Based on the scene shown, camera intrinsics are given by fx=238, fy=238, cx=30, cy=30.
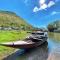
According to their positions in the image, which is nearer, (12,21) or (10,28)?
(12,21)

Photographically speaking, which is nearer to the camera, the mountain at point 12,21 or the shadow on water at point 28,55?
the shadow on water at point 28,55

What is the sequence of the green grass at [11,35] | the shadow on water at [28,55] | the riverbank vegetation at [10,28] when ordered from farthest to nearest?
the green grass at [11,35]
the riverbank vegetation at [10,28]
the shadow on water at [28,55]

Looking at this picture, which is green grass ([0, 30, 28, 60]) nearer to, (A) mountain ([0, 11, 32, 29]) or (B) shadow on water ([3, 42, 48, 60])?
(B) shadow on water ([3, 42, 48, 60])

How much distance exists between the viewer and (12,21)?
317 inches

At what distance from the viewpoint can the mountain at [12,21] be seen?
7.85m

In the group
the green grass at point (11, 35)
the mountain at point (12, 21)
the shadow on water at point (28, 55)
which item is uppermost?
the mountain at point (12, 21)

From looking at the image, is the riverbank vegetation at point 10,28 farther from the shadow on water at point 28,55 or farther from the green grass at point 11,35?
the shadow on water at point 28,55

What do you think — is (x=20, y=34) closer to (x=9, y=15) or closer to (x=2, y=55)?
(x=9, y=15)

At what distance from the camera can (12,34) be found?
29.6 ft

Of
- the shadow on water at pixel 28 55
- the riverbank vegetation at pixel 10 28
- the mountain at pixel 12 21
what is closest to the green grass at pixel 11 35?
the riverbank vegetation at pixel 10 28

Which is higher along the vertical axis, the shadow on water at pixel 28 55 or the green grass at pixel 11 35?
the green grass at pixel 11 35

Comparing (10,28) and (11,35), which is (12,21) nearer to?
(10,28)

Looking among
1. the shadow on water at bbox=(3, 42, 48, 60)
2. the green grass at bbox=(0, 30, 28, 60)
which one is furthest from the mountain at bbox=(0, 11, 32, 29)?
the shadow on water at bbox=(3, 42, 48, 60)

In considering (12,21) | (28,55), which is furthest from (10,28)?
(28,55)
